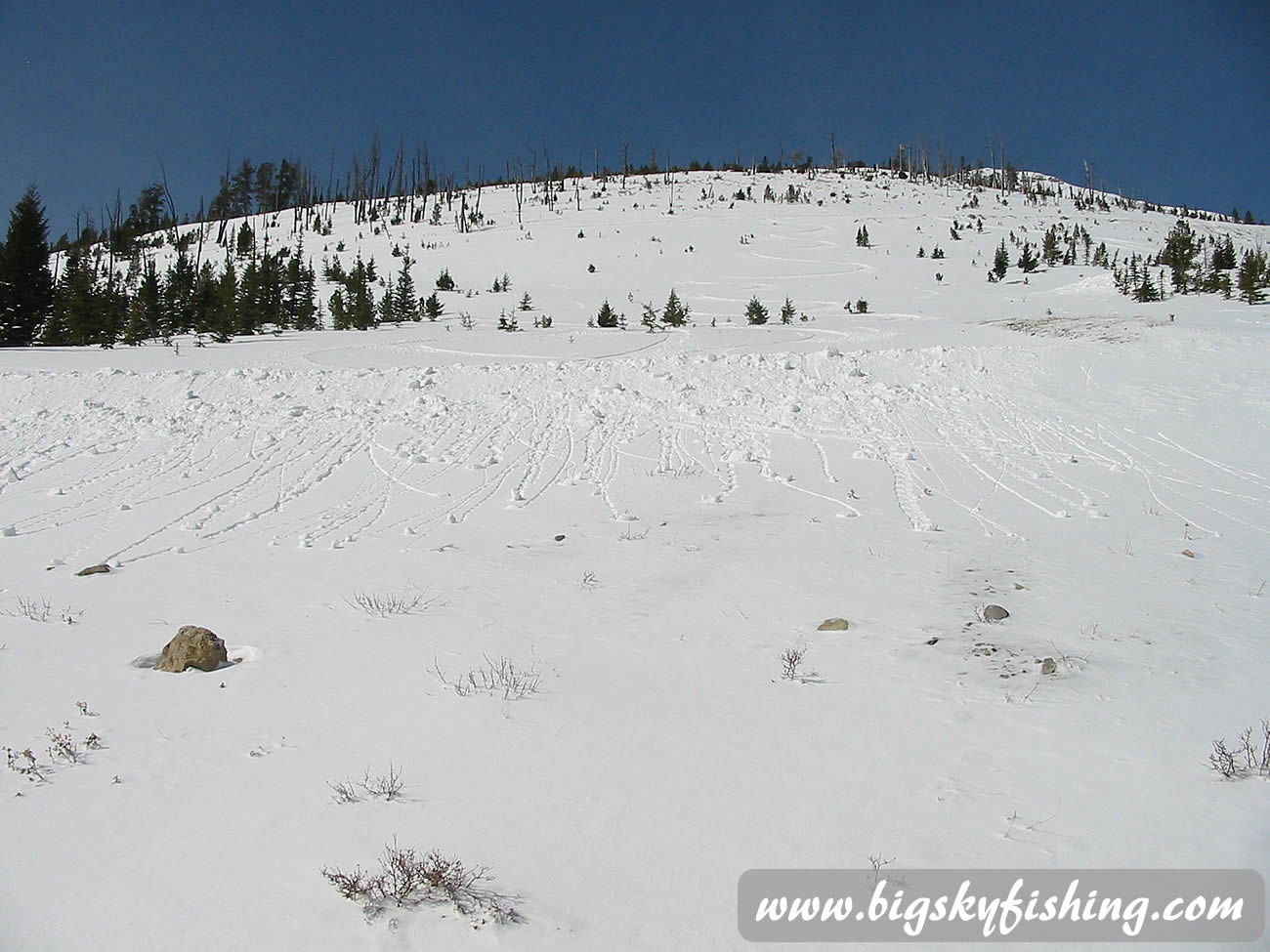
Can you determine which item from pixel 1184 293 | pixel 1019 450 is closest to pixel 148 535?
pixel 1019 450

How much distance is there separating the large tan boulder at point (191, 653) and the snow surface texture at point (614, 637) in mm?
211

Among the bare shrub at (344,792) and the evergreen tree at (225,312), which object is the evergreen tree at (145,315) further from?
the bare shrub at (344,792)

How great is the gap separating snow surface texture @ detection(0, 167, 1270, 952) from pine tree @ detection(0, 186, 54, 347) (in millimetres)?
17650

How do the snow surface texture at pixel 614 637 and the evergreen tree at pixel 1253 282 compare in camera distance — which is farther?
the evergreen tree at pixel 1253 282

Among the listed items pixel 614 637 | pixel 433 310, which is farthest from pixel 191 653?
pixel 433 310

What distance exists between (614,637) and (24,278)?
118 ft

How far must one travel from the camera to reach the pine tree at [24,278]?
28438 millimetres

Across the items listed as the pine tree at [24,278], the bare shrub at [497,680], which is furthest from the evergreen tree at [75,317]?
the bare shrub at [497,680]

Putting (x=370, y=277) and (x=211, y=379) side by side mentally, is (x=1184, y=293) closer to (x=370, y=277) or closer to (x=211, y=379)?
(x=211, y=379)

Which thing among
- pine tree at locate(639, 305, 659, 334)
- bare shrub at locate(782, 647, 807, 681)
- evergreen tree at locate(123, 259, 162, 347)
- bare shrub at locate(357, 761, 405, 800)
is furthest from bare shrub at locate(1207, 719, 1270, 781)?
evergreen tree at locate(123, 259, 162, 347)

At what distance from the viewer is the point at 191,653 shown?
15.8 ft

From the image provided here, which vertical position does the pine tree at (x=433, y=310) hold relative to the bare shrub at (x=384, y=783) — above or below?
above

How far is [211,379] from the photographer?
16453 mm

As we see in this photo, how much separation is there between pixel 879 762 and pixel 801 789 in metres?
0.53
